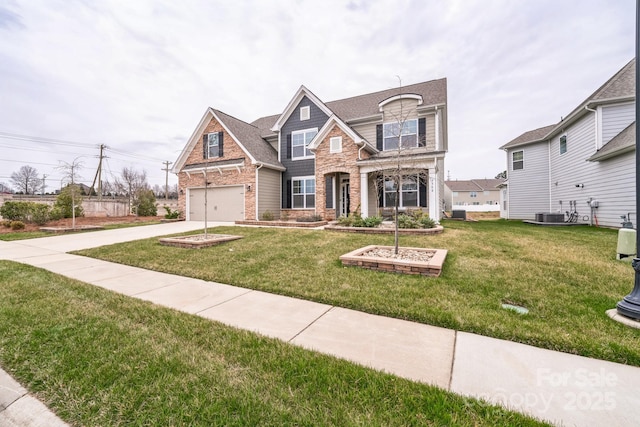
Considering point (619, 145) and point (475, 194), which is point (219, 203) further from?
point (475, 194)

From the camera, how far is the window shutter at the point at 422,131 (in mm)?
14095

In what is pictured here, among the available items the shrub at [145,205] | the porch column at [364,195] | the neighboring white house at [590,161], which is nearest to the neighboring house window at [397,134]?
the porch column at [364,195]

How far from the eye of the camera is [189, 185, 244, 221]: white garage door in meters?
15.9

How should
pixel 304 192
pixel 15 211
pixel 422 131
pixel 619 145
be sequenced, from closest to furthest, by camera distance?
pixel 619 145 → pixel 422 131 → pixel 15 211 → pixel 304 192

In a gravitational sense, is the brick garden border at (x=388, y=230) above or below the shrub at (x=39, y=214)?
below

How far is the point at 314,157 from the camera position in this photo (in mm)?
15305

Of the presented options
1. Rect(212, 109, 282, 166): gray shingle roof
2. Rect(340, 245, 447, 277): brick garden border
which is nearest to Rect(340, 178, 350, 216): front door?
Rect(212, 109, 282, 166): gray shingle roof

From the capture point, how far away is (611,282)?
4227 millimetres

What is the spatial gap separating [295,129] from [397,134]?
6.34m

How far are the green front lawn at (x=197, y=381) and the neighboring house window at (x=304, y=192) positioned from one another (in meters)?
13.0

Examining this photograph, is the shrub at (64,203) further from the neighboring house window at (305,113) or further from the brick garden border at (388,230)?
Result: the brick garden border at (388,230)

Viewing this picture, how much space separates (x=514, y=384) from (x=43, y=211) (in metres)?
22.4

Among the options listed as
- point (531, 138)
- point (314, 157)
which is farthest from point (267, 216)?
point (531, 138)

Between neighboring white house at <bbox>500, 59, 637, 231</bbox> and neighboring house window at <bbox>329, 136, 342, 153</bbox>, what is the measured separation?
1099cm
